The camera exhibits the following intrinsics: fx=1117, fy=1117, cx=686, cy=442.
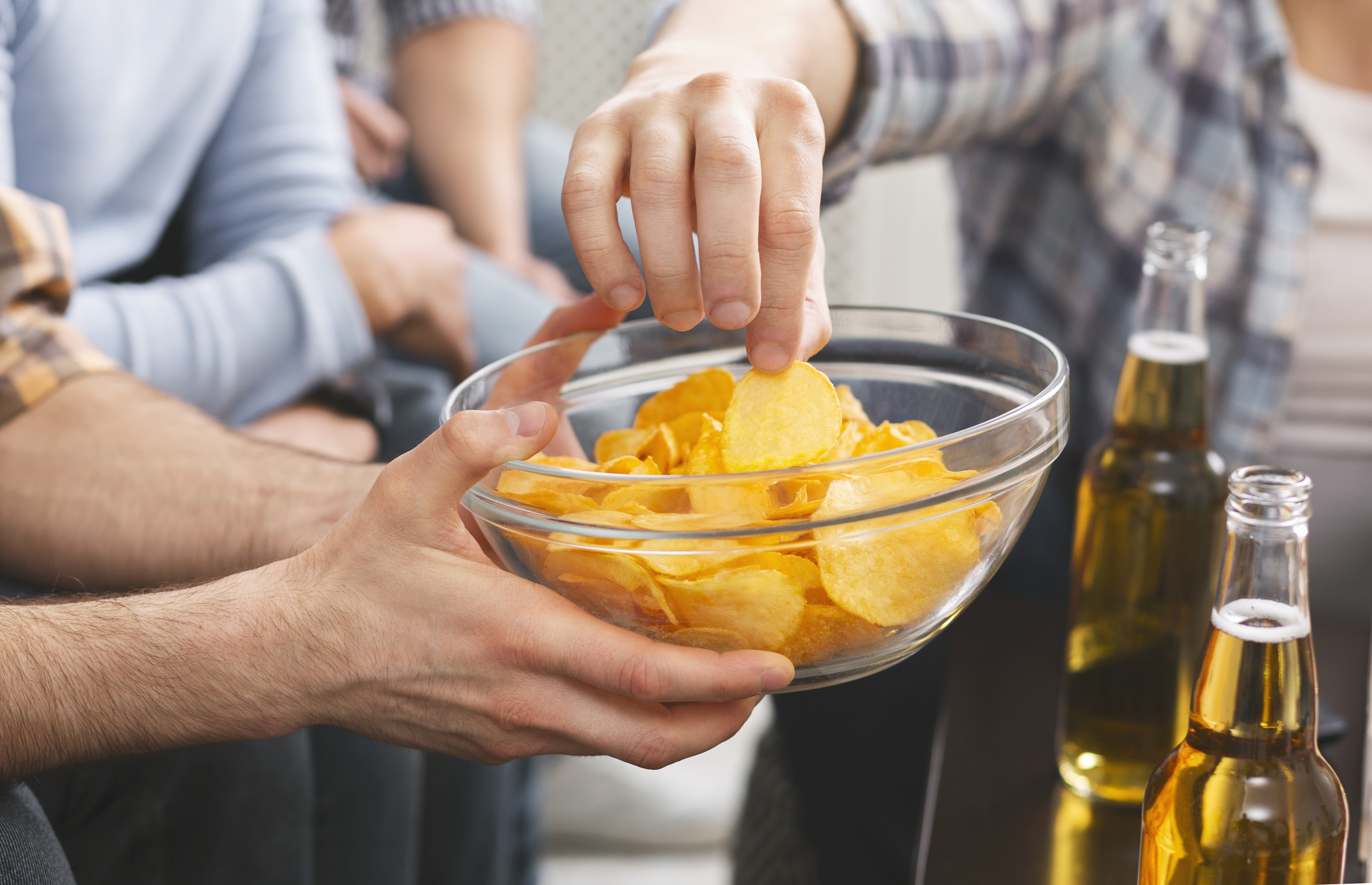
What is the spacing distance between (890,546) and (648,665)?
13cm

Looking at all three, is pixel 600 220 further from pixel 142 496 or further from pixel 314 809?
pixel 314 809

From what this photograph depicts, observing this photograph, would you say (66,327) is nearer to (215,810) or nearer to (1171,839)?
(215,810)

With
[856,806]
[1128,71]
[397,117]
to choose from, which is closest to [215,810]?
[856,806]

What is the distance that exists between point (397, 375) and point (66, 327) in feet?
1.78

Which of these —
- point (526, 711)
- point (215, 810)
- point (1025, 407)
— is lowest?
point (215, 810)

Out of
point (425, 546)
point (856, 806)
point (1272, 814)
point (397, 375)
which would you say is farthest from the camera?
point (397, 375)

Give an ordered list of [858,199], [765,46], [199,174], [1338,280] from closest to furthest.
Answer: [765,46]
[1338,280]
[199,174]
[858,199]

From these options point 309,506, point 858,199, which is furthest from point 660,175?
point 858,199

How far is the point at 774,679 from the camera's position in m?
0.53

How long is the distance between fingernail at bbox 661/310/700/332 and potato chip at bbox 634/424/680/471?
61 mm

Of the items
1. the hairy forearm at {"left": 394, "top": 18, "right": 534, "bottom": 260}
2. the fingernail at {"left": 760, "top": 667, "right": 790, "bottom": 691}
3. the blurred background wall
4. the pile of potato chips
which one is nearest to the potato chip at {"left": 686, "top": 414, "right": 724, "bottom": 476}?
the pile of potato chips

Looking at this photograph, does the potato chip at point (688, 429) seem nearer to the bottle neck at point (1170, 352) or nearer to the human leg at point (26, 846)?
the bottle neck at point (1170, 352)

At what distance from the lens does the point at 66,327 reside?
1.08 meters

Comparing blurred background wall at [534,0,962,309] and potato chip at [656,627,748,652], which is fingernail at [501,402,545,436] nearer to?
potato chip at [656,627,748,652]
